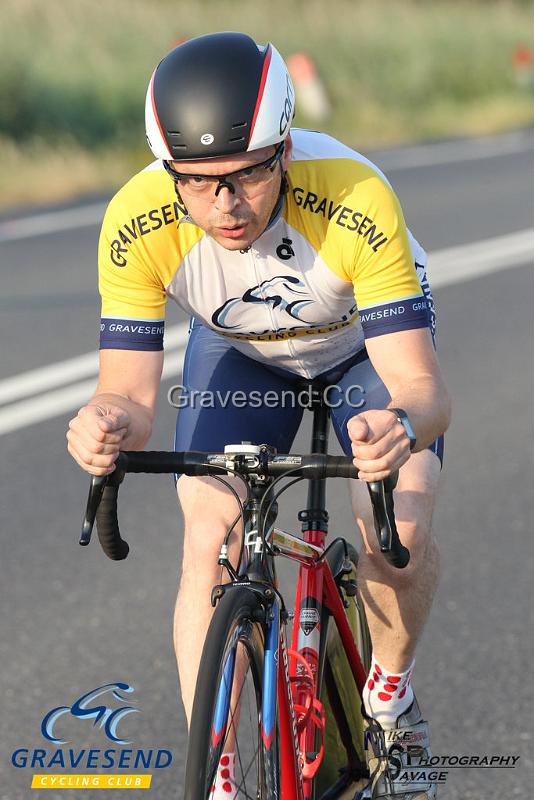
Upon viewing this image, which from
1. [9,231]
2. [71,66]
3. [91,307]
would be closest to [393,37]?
[71,66]

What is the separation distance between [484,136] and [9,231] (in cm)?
911

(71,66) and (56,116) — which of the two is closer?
(56,116)

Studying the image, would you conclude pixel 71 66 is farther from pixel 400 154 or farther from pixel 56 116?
pixel 400 154

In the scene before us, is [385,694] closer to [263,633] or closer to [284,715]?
[284,715]

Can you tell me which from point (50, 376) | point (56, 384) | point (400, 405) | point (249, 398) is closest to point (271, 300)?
point (249, 398)

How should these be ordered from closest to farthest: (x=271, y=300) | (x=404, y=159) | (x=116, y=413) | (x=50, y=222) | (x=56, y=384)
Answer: (x=116, y=413) < (x=271, y=300) < (x=56, y=384) < (x=50, y=222) < (x=404, y=159)

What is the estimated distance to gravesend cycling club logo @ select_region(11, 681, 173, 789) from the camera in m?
4.20

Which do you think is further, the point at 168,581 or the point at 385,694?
the point at 168,581

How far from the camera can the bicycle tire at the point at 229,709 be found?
8.97 feet

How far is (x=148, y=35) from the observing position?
24703 mm

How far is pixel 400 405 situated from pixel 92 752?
1806 mm

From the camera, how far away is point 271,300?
3.70m

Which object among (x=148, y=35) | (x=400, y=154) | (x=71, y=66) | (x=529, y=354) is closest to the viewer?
(x=529, y=354)

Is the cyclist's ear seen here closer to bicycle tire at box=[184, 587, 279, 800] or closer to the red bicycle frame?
the red bicycle frame
